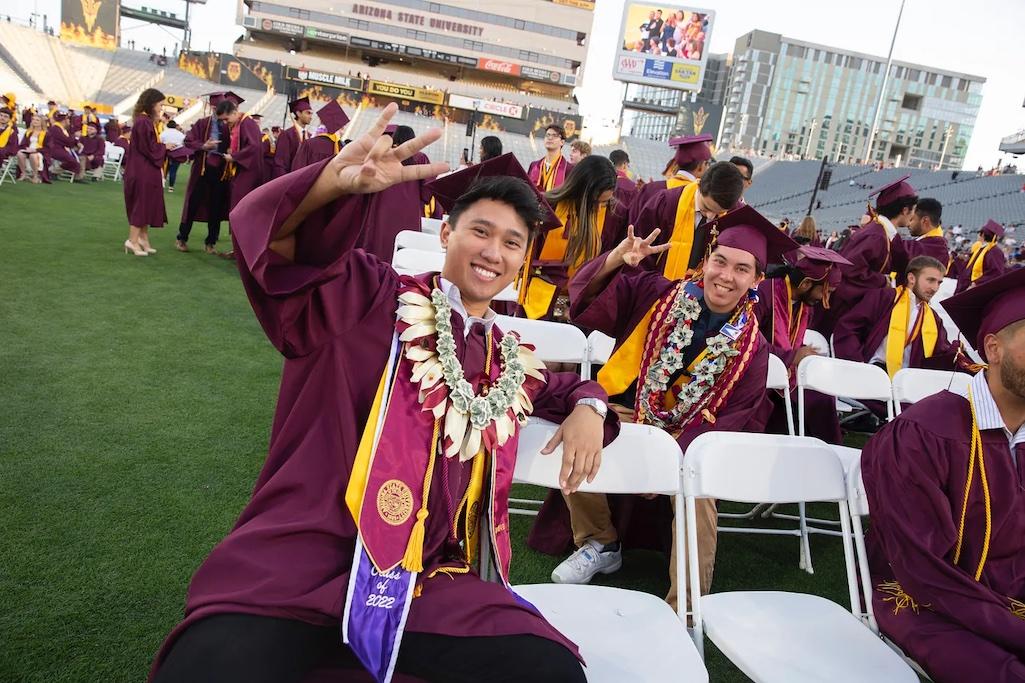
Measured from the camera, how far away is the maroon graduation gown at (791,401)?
410 cm

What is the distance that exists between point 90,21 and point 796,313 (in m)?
57.8

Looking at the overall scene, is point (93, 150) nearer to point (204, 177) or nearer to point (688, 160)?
point (204, 177)

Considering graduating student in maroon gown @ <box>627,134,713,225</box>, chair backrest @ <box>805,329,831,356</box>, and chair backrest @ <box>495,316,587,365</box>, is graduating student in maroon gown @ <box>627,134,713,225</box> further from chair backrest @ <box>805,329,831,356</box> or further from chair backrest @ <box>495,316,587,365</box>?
chair backrest @ <box>495,316,587,365</box>

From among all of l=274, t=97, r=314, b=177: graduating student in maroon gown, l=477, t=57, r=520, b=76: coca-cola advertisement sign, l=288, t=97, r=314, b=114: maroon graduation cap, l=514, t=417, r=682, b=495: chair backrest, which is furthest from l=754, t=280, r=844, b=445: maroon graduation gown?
l=477, t=57, r=520, b=76: coca-cola advertisement sign

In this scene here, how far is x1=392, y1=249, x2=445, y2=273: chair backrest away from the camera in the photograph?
4773mm

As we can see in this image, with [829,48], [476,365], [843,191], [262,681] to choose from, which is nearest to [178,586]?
[262,681]

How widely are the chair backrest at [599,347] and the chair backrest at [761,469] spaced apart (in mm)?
1383

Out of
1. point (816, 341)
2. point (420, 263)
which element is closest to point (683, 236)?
point (816, 341)

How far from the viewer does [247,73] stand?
4222cm

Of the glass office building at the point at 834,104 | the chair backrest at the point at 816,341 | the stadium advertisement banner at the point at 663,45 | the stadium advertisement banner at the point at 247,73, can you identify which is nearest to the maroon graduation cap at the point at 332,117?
the chair backrest at the point at 816,341

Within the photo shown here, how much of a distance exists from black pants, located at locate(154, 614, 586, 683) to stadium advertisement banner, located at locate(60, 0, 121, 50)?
57863mm

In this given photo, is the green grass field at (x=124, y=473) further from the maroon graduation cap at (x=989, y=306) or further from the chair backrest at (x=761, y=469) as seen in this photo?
the maroon graduation cap at (x=989, y=306)

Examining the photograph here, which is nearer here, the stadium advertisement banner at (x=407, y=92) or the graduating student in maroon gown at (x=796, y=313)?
the graduating student in maroon gown at (x=796, y=313)

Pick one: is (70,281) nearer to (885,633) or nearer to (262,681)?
(262,681)
